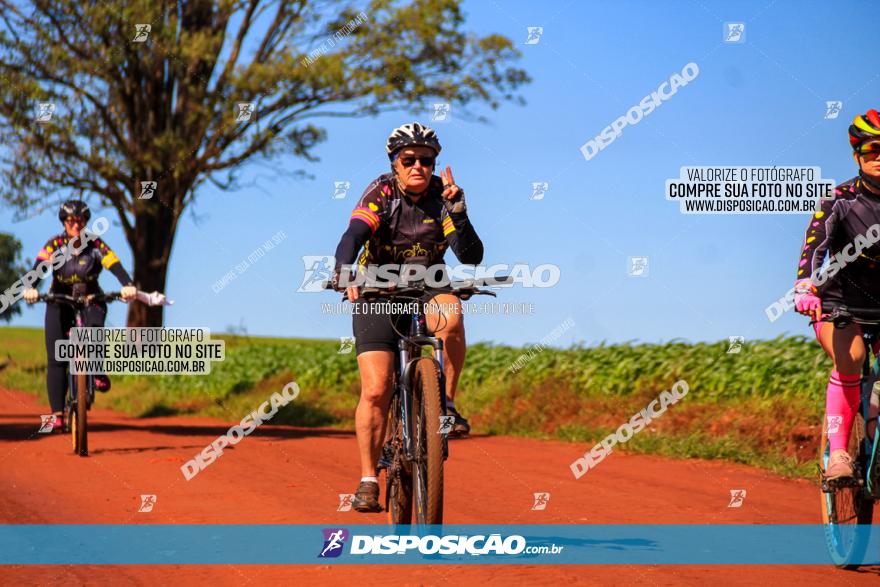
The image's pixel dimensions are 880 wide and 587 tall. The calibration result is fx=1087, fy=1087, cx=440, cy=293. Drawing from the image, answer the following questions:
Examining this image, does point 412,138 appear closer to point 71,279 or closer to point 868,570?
point 868,570

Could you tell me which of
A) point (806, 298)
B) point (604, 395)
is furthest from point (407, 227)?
point (604, 395)

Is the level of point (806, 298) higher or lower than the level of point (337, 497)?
higher

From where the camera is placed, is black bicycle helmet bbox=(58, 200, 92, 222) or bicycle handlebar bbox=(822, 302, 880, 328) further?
black bicycle helmet bbox=(58, 200, 92, 222)

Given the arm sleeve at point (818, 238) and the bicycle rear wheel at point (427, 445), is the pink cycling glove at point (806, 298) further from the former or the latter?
the bicycle rear wheel at point (427, 445)

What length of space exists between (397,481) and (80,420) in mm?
6536

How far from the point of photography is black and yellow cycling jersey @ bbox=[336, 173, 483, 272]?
22.1 feet

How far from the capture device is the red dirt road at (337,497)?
19.6 ft

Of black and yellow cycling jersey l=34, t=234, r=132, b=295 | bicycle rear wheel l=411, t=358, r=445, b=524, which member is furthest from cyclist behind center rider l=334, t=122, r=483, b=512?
black and yellow cycling jersey l=34, t=234, r=132, b=295

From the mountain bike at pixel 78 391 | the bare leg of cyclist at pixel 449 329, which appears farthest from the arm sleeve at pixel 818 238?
the mountain bike at pixel 78 391

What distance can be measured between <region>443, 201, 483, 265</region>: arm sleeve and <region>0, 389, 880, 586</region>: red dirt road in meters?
1.92

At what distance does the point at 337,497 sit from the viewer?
8922 millimetres

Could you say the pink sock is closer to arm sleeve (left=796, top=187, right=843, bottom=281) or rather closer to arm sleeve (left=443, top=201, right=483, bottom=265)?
arm sleeve (left=796, top=187, right=843, bottom=281)

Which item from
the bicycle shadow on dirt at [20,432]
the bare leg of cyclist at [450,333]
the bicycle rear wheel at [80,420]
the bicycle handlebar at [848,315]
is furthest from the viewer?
the bicycle shadow on dirt at [20,432]

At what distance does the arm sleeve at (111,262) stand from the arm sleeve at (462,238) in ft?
21.8
